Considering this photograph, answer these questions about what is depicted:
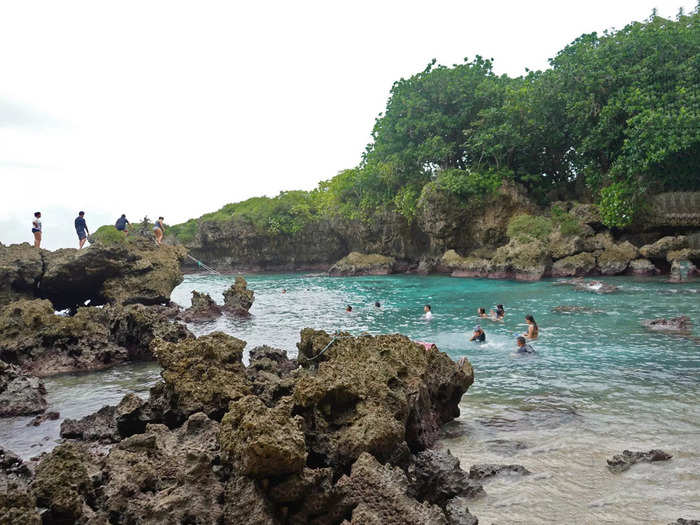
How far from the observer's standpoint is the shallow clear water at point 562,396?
5.71 m

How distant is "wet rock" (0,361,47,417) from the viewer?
952 cm

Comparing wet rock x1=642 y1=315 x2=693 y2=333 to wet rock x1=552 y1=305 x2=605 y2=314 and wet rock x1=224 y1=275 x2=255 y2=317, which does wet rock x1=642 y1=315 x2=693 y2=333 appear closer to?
wet rock x1=552 y1=305 x2=605 y2=314

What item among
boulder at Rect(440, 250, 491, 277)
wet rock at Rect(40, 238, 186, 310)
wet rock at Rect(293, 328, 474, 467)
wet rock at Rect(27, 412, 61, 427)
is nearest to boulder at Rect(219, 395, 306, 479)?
wet rock at Rect(293, 328, 474, 467)

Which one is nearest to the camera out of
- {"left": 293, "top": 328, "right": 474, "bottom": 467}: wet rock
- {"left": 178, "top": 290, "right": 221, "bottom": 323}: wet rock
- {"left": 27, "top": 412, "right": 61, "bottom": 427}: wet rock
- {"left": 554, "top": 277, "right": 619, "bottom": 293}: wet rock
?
{"left": 293, "top": 328, "right": 474, "bottom": 467}: wet rock

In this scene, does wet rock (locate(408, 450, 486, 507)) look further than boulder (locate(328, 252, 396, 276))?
No

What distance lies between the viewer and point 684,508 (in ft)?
17.5

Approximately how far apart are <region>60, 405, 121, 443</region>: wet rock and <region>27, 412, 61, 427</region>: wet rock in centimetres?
172

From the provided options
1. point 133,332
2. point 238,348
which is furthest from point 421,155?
point 238,348

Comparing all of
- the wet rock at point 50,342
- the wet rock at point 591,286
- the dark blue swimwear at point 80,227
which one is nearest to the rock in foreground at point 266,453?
the wet rock at point 50,342

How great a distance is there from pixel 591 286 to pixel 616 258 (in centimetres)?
643

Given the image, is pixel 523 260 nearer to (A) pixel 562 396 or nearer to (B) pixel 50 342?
(A) pixel 562 396

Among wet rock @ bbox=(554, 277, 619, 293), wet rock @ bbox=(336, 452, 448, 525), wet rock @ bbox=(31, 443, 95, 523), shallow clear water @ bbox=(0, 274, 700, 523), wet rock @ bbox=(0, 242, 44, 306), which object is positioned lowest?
shallow clear water @ bbox=(0, 274, 700, 523)

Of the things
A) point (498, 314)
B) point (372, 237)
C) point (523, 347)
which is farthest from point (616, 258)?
point (372, 237)

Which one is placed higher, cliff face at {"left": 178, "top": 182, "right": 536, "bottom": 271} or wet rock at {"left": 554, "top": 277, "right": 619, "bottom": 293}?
cliff face at {"left": 178, "top": 182, "right": 536, "bottom": 271}
